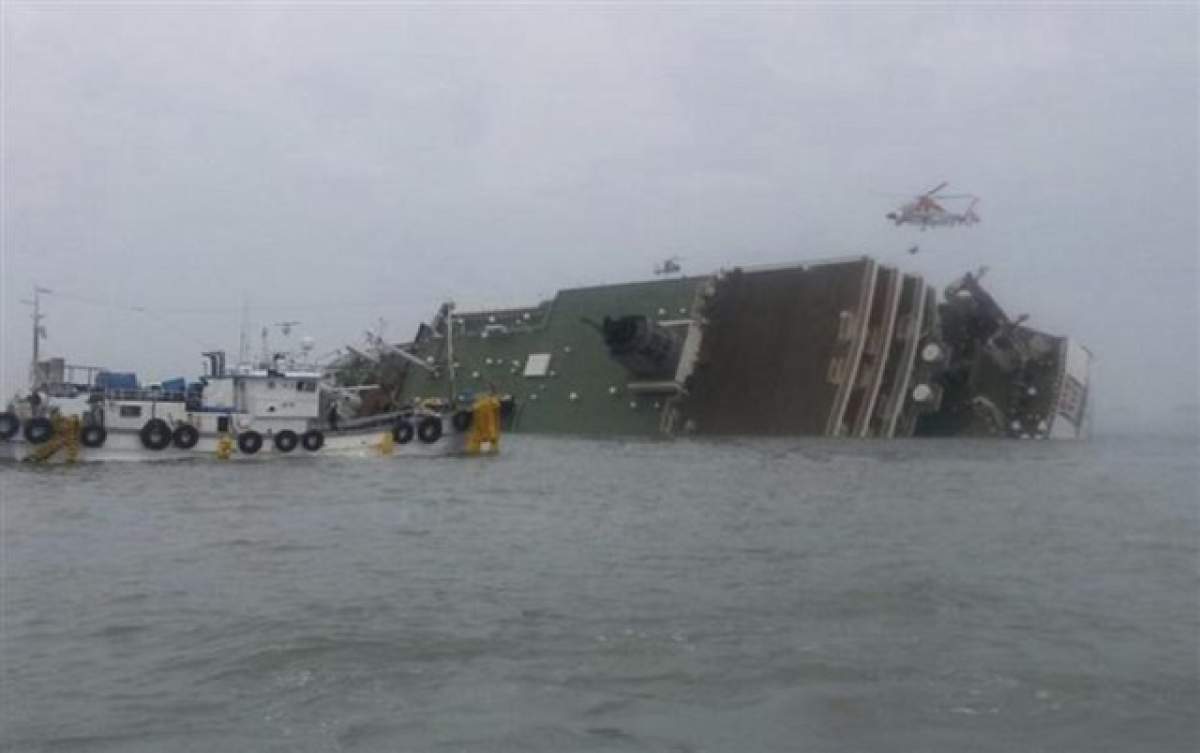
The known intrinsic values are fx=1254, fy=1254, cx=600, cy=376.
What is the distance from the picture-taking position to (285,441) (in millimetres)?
32625

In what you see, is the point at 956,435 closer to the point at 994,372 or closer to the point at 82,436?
the point at 994,372

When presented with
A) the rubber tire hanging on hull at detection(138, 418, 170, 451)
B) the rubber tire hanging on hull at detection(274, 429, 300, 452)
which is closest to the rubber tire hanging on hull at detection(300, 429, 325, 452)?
the rubber tire hanging on hull at detection(274, 429, 300, 452)

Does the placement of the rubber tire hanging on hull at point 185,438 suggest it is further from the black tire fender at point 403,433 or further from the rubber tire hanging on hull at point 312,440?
the black tire fender at point 403,433

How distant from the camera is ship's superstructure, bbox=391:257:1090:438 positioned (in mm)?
46219

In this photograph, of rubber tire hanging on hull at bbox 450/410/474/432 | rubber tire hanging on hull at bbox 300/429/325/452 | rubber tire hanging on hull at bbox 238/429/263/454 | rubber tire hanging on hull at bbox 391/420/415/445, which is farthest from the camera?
rubber tire hanging on hull at bbox 450/410/474/432

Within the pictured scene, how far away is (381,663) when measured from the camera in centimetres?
855

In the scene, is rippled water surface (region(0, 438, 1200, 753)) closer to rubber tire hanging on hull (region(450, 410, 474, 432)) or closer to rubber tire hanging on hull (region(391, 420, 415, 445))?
rubber tire hanging on hull (region(391, 420, 415, 445))

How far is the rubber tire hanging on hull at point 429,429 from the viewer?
35219mm

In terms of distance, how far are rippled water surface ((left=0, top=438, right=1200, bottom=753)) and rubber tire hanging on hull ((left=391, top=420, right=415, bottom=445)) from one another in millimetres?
14011

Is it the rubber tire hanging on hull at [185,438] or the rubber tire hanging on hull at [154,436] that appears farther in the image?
the rubber tire hanging on hull at [185,438]

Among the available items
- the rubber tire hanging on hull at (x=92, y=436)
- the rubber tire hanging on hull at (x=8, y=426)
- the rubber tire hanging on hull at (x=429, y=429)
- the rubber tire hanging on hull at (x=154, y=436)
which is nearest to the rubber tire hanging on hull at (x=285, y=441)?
the rubber tire hanging on hull at (x=154, y=436)

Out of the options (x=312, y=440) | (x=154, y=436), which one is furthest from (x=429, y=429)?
(x=154, y=436)

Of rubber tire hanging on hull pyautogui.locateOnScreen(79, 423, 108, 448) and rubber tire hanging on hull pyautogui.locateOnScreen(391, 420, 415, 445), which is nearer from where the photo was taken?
rubber tire hanging on hull pyautogui.locateOnScreen(79, 423, 108, 448)

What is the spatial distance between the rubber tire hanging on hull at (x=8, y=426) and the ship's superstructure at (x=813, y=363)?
24263mm
